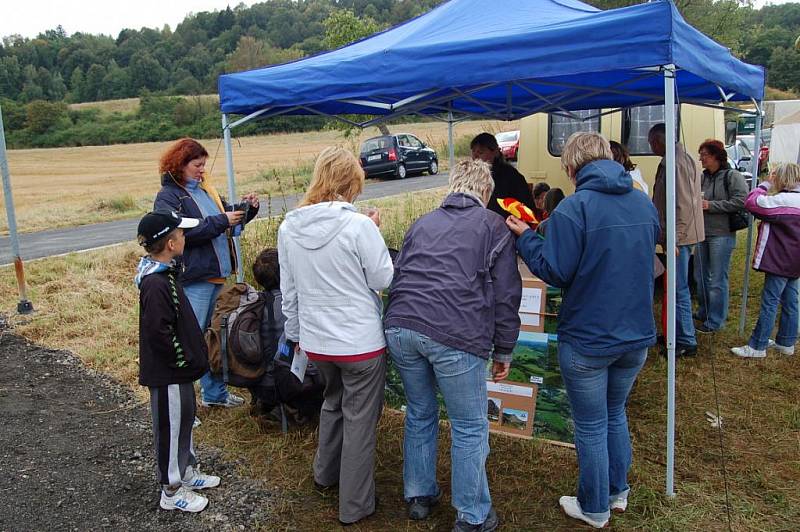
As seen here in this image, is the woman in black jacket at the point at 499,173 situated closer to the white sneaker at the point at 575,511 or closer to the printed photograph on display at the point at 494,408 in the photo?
the printed photograph on display at the point at 494,408

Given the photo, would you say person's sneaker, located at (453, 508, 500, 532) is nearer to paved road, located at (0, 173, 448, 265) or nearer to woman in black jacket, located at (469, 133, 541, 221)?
woman in black jacket, located at (469, 133, 541, 221)

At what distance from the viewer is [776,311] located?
4.79 meters

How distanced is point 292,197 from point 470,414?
15.1 metres

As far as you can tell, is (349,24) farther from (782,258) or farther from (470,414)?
(470,414)

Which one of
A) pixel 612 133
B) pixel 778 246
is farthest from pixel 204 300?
pixel 612 133

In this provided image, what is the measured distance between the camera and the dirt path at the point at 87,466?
2.98 metres

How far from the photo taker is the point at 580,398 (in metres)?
2.58

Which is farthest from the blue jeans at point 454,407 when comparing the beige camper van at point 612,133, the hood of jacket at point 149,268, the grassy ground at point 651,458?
the beige camper van at point 612,133

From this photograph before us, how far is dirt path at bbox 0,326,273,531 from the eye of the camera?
298 cm

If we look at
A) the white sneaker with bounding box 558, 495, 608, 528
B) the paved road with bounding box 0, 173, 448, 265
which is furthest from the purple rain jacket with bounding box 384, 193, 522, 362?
the paved road with bounding box 0, 173, 448, 265

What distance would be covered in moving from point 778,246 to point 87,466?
4.92 m

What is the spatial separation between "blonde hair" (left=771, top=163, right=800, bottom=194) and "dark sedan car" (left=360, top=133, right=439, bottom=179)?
16245 millimetres

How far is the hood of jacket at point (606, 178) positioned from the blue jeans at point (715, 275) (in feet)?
10.1

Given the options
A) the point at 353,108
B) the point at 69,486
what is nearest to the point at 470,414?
the point at 69,486
